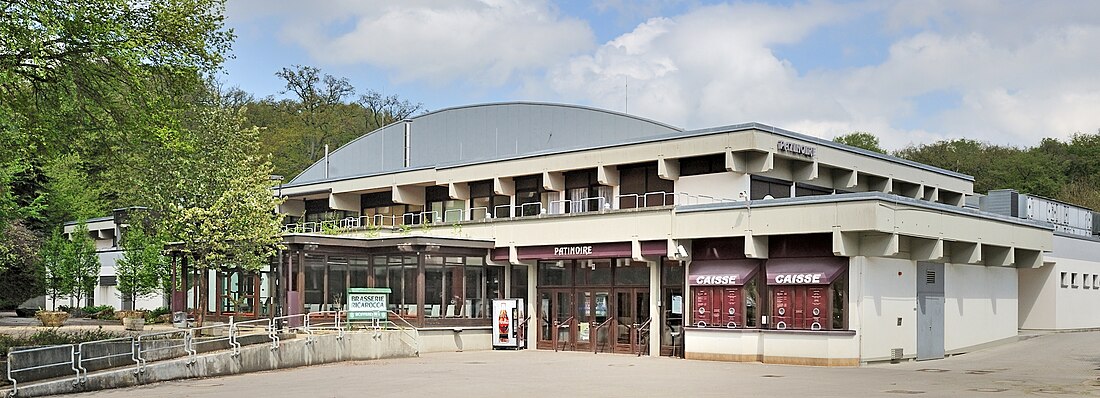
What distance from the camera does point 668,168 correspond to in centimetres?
3528

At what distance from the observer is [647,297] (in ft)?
116

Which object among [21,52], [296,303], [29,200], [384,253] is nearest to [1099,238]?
[384,253]

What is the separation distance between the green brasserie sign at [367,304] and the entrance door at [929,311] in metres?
15.7

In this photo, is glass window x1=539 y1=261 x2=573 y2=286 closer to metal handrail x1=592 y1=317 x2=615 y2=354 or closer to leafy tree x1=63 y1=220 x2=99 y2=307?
metal handrail x1=592 y1=317 x2=615 y2=354

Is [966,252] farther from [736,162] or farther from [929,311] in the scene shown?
[736,162]

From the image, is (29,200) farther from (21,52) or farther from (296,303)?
(21,52)

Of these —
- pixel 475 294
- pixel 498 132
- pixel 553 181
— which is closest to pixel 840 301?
pixel 553 181

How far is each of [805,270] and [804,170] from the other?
6052 mm

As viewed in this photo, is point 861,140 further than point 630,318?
Yes

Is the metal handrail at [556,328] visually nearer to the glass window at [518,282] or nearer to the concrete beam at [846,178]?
the glass window at [518,282]

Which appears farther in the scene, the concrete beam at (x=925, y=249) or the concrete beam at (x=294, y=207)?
the concrete beam at (x=294, y=207)

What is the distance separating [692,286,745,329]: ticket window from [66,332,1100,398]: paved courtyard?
5.34 feet

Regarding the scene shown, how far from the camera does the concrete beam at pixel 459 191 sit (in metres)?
41.6

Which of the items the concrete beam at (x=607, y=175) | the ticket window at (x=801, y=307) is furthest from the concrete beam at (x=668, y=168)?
the ticket window at (x=801, y=307)
